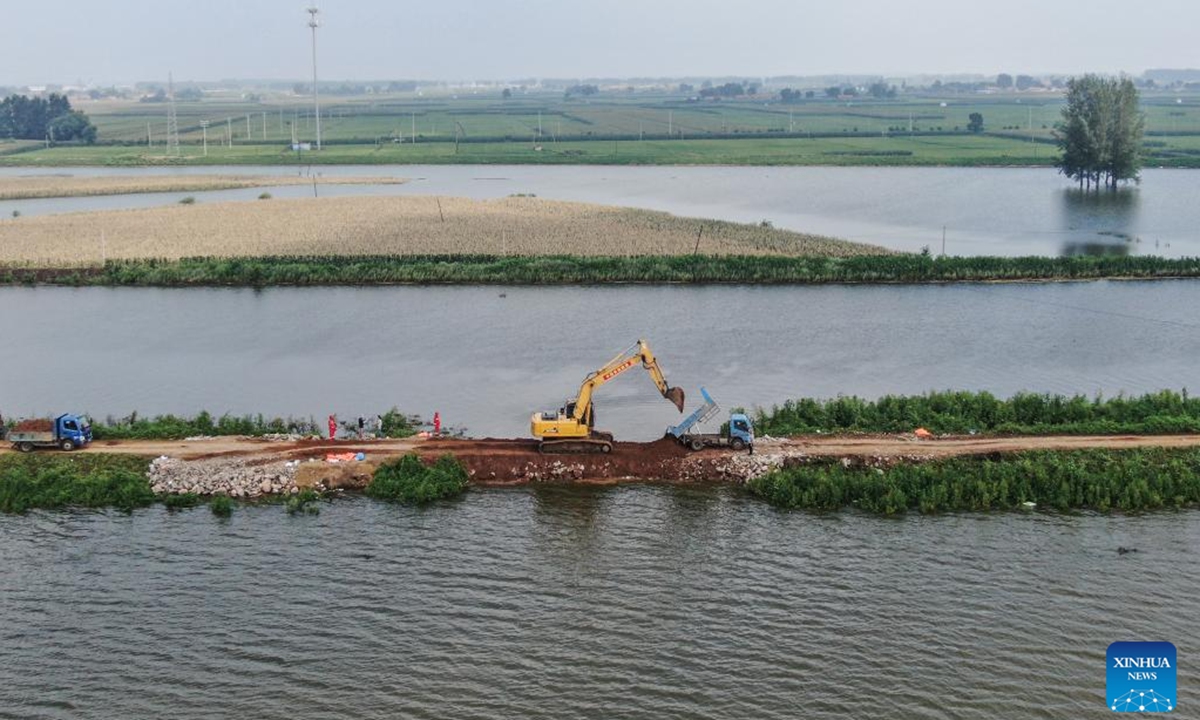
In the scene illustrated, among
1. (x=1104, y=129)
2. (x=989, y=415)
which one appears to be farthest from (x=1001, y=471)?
(x=1104, y=129)

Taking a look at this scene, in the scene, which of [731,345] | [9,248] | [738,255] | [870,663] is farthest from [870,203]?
[870,663]

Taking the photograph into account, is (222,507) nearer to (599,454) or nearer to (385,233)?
(599,454)

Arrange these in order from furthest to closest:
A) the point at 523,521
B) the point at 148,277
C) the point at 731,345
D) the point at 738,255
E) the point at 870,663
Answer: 1. the point at 738,255
2. the point at 148,277
3. the point at 731,345
4. the point at 523,521
5. the point at 870,663

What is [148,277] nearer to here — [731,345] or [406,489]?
[731,345]

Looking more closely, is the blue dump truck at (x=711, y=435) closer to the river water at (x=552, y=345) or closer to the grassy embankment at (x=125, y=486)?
the river water at (x=552, y=345)

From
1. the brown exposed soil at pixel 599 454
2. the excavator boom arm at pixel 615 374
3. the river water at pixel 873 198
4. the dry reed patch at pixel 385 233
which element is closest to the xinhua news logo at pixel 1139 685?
the brown exposed soil at pixel 599 454

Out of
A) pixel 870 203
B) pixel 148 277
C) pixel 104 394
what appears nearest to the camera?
pixel 104 394
